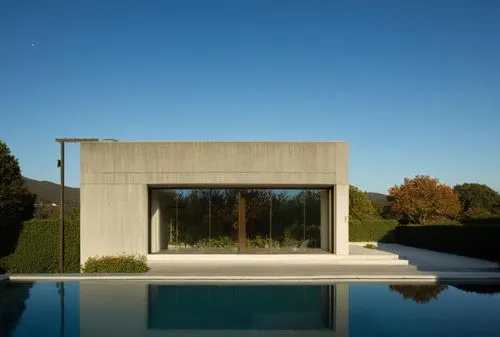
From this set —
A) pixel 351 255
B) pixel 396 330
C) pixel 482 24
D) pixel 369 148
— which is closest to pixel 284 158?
pixel 351 255

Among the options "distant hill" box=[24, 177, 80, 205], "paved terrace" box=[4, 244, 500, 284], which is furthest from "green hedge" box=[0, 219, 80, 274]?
"distant hill" box=[24, 177, 80, 205]

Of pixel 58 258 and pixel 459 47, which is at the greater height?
pixel 459 47

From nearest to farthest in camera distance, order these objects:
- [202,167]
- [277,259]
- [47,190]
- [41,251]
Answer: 1. [41,251]
2. [202,167]
3. [277,259]
4. [47,190]

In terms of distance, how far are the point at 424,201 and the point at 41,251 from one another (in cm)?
3846

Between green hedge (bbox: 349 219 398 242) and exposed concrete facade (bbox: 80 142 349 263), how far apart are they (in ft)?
44.4

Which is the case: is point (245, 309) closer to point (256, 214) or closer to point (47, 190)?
point (256, 214)

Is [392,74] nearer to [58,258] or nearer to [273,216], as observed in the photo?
[273,216]

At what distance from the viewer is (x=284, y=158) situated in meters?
18.1

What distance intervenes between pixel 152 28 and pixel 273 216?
26.9ft

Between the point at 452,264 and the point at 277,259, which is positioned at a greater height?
the point at 277,259

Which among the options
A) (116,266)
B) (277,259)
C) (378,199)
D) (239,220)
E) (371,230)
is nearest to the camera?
(116,266)

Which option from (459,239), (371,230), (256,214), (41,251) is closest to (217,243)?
(256,214)

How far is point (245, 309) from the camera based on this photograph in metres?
10.6

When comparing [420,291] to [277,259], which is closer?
[420,291]
